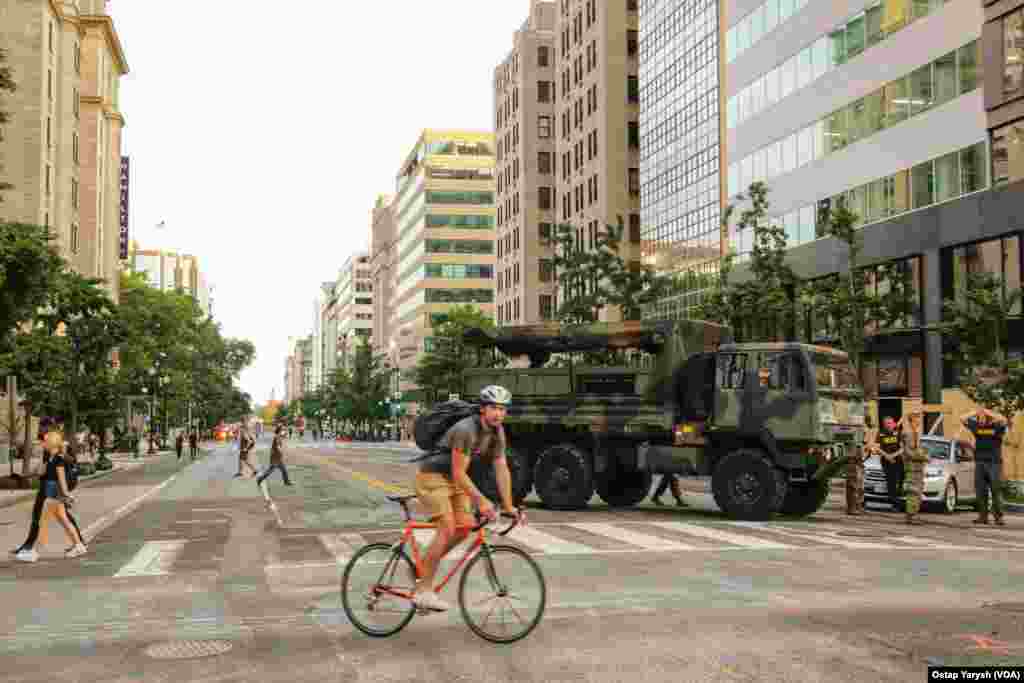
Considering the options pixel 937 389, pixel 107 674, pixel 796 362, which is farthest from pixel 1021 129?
pixel 107 674

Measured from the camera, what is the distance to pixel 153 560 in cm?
1395

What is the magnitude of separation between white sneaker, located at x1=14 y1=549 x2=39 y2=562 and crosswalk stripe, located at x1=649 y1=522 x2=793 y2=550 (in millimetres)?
8814

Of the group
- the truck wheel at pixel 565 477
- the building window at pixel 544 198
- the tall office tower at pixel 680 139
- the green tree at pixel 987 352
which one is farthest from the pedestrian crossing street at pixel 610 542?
the building window at pixel 544 198

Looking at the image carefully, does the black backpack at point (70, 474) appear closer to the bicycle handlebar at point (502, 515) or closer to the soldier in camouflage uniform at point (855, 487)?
the bicycle handlebar at point (502, 515)

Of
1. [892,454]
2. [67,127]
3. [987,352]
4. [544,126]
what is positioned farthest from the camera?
[544,126]

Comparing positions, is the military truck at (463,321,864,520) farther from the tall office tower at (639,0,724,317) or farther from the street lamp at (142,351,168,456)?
the street lamp at (142,351,168,456)

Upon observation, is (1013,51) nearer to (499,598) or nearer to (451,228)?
(499,598)

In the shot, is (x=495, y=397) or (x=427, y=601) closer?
(x=495, y=397)

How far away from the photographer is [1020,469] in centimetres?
3338

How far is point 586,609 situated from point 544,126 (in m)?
97.9

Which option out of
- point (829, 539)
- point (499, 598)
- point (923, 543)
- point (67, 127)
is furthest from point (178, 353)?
point (499, 598)

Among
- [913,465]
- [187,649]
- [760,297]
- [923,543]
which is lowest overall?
[923,543]

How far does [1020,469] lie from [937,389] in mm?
6714

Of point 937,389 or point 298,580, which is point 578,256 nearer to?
point 937,389
